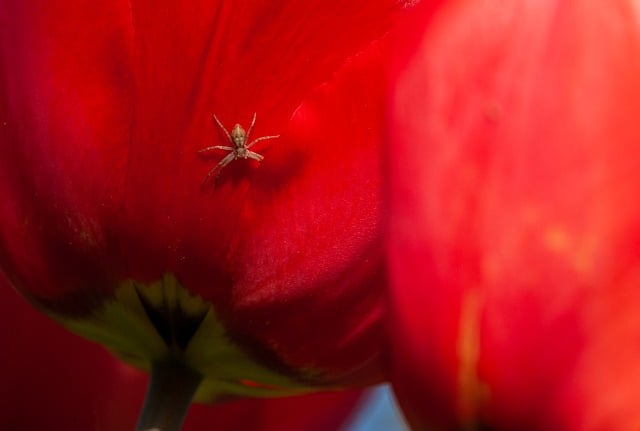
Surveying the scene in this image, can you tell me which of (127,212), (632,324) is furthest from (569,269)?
(127,212)

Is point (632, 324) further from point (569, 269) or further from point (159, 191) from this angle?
point (159, 191)

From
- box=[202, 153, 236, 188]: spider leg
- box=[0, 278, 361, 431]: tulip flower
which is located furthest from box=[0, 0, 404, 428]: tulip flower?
box=[0, 278, 361, 431]: tulip flower

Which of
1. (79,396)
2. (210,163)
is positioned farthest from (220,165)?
(79,396)

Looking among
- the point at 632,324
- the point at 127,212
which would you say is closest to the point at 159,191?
the point at 127,212

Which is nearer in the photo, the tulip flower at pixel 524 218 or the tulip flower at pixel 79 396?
the tulip flower at pixel 524 218

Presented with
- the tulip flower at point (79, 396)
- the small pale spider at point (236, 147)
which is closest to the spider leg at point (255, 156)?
the small pale spider at point (236, 147)

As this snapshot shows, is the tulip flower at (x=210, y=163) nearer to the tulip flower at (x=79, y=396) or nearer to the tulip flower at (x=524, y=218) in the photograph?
the tulip flower at (x=524, y=218)
